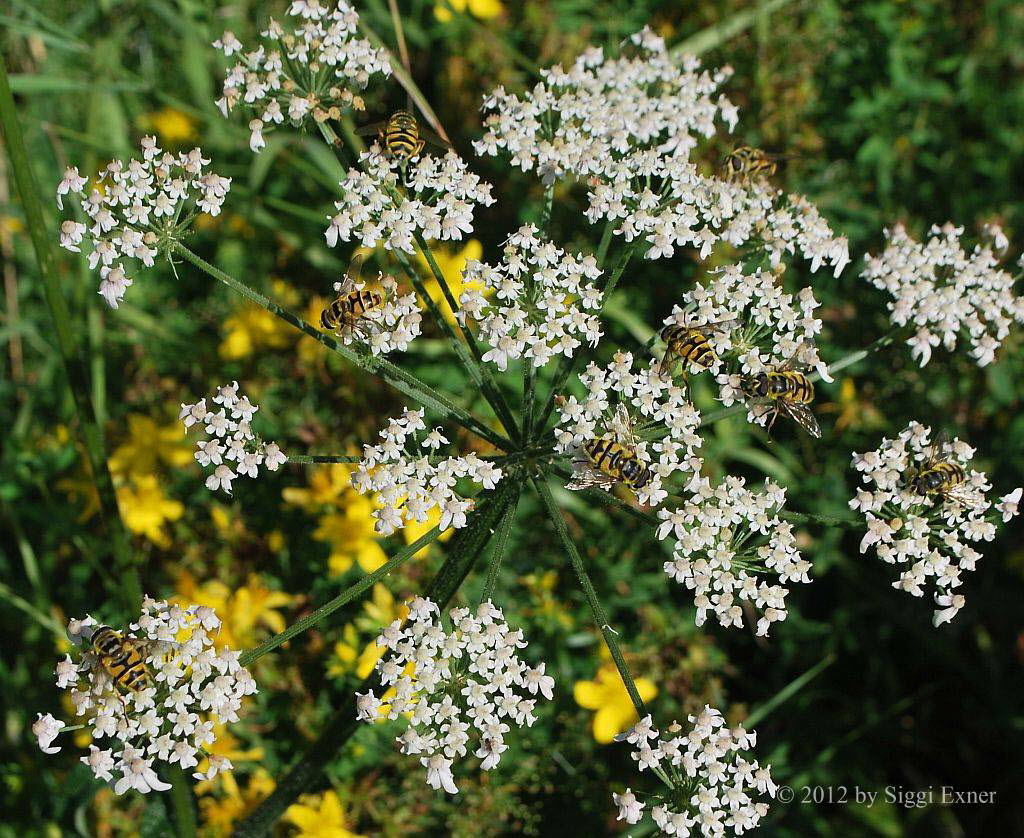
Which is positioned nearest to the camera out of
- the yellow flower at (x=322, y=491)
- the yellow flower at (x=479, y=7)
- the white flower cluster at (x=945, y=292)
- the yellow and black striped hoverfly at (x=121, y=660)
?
the yellow and black striped hoverfly at (x=121, y=660)

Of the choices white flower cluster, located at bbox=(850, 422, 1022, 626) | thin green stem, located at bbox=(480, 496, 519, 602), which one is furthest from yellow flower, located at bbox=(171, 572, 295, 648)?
white flower cluster, located at bbox=(850, 422, 1022, 626)

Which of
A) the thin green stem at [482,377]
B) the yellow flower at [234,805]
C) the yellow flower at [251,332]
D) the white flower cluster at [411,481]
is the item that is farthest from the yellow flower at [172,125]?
the yellow flower at [234,805]

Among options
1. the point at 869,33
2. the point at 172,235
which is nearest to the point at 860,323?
the point at 869,33

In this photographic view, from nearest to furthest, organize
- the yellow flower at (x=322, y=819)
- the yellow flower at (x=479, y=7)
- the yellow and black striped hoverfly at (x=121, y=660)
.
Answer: the yellow and black striped hoverfly at (x=121, y=660), the yellow flower at (x=322, y=819), the yellow flower at (x=479, y=7)

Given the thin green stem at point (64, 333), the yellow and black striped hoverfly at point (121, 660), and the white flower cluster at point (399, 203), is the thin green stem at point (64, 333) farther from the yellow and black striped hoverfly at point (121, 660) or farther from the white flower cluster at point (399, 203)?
the white flower cluster at point (399, 203)

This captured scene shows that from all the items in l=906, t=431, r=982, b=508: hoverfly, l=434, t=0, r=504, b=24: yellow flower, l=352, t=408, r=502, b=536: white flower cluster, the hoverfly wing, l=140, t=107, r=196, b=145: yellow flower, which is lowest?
l=352, t=408, r=502, b=536: white flower cluster

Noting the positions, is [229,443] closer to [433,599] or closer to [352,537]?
[433,599]

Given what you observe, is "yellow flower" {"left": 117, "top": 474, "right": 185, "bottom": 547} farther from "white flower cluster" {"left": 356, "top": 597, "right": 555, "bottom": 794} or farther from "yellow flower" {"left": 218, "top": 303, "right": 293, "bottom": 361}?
"white flower cluster" {"left": 356, "top": 597, "right": 555, "bottom": 794}
